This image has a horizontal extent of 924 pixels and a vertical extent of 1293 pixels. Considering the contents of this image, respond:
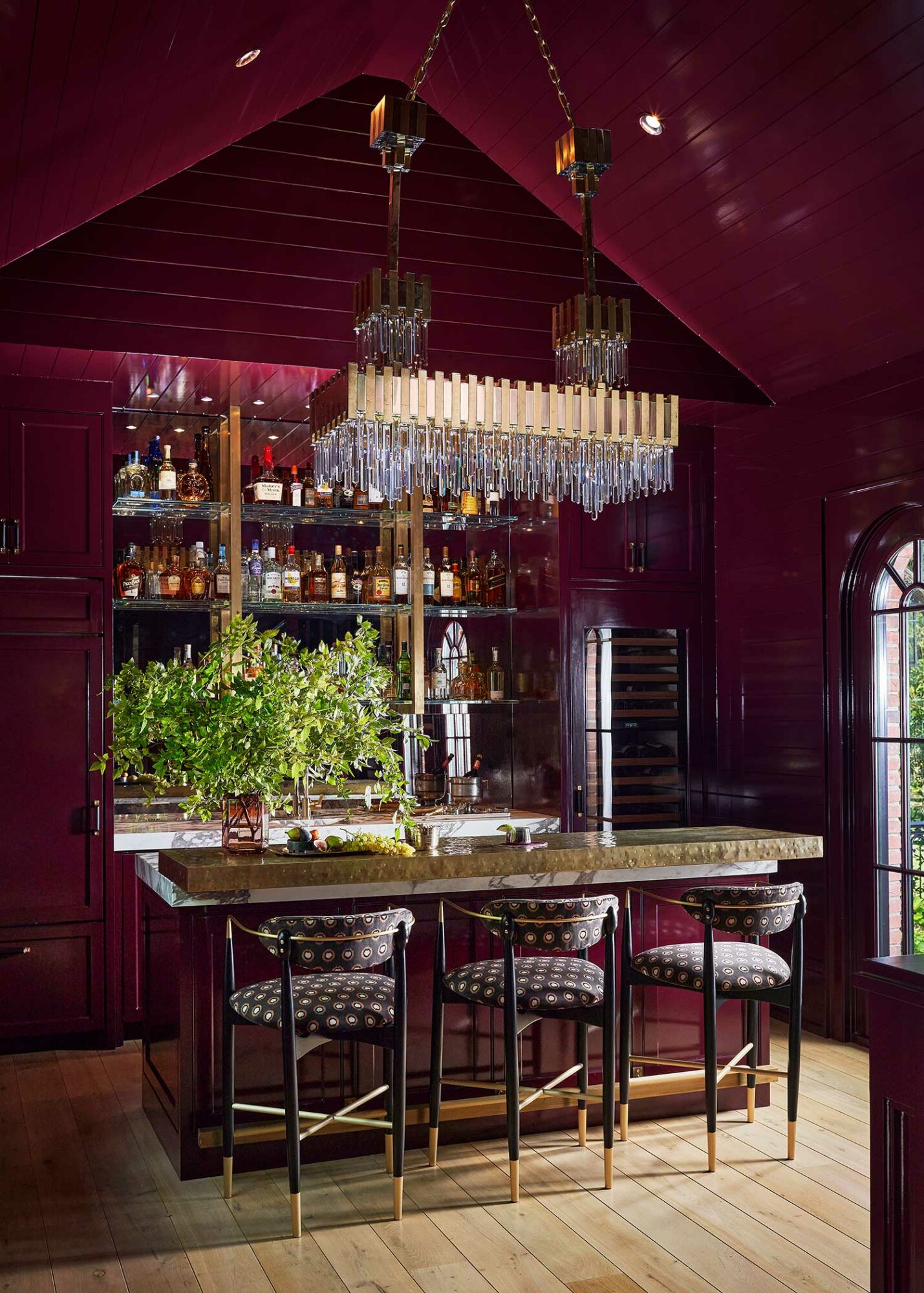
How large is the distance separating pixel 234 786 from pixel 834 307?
3.18 m

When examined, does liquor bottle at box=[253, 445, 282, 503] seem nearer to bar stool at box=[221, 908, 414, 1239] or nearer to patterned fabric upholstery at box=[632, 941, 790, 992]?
bar stool at box=[221, 908, 414, 1239]

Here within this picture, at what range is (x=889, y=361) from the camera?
5203 mm

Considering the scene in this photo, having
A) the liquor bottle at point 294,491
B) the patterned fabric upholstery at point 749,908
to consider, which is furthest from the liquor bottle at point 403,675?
the patterned fabric upholstery at point 749,908

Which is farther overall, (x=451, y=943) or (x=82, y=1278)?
(x=451, y=943)

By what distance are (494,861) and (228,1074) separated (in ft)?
3.52

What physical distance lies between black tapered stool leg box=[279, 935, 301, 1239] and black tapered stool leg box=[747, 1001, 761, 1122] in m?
1.75

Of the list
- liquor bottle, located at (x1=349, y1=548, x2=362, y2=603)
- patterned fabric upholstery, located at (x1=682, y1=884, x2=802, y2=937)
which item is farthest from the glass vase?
liquor bottle, located at (x1=349, y1=548, x2=362, y2=603)

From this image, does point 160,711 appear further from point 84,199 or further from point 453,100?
point 453,100

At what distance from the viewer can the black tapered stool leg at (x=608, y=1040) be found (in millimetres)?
3789

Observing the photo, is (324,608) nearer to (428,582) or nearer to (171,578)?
(428,582)

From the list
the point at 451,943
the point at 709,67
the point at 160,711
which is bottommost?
the point at 451,943

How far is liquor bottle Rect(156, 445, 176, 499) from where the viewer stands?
5.96 m

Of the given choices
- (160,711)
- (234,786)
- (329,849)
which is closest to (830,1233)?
(329,849)

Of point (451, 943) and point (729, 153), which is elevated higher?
point (729, 153)
